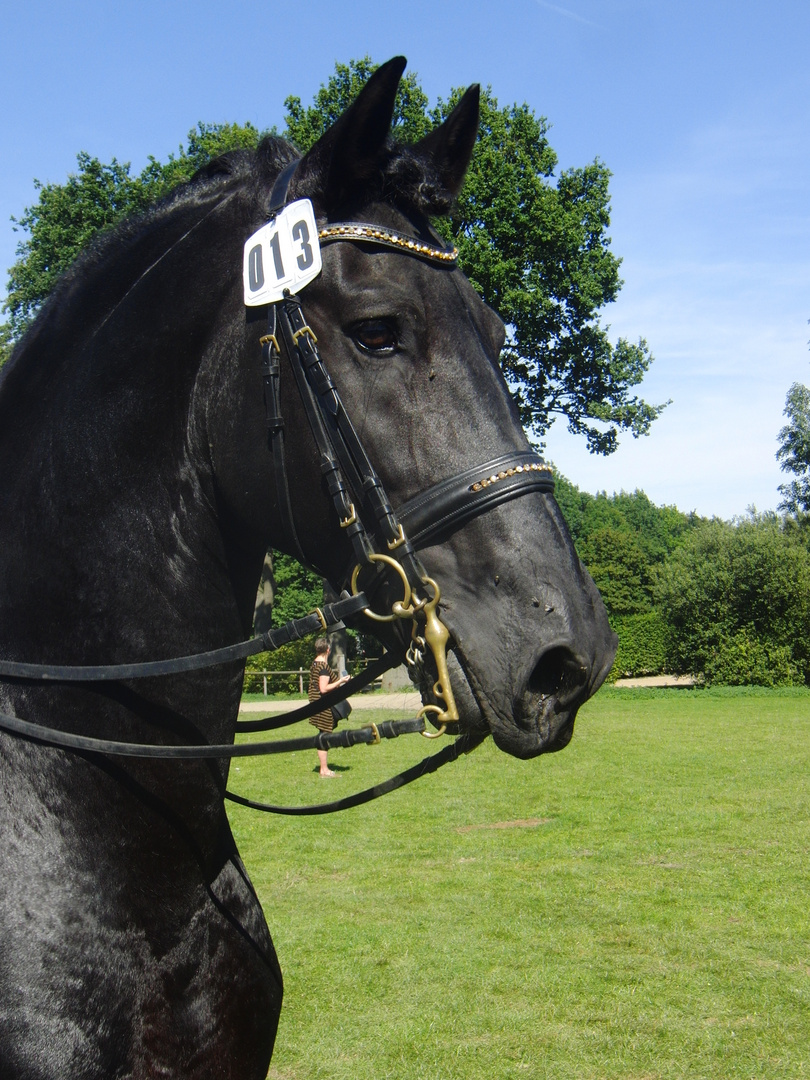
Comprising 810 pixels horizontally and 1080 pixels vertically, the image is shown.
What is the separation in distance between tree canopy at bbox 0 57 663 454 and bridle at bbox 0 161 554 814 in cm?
2683

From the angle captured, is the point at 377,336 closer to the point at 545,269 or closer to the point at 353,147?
the point at 353,147

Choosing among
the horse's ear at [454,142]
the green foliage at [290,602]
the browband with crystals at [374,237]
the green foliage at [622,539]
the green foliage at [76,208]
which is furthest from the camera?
the green foliage at [622,539]

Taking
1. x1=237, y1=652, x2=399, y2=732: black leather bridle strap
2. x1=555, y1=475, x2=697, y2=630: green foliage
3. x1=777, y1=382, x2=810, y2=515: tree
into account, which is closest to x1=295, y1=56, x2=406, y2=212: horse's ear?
x1=237, y1=652, x2=399, y2=732: black leather bridle strap

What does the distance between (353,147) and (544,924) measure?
6.67 m

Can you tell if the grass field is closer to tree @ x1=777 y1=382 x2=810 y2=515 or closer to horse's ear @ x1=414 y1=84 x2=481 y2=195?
horse's ear @ x1=414 y1=84 x2=481 y2=195

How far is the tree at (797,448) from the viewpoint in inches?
2057

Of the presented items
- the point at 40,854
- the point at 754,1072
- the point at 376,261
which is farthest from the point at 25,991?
the point at 754,1072

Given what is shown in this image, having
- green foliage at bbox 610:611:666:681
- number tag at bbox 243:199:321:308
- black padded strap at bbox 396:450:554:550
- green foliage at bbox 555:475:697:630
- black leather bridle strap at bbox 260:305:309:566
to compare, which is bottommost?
green foliage at bbox 610:611:666:681

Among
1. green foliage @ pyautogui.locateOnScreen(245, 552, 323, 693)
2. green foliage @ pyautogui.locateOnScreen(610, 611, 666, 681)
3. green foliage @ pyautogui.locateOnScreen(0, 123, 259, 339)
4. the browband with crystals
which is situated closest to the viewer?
the browband with crystals

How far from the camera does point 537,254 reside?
3042 cm

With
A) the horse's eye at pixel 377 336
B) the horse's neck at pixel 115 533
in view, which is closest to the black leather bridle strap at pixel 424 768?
the horse's neck at pixel 115 533

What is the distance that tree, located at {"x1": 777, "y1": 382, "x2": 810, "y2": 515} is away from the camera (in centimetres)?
5225

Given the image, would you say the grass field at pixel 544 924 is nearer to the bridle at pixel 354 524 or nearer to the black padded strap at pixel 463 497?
the bridle at pixel 354 524

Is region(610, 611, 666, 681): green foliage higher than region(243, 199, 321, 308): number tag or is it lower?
lower
